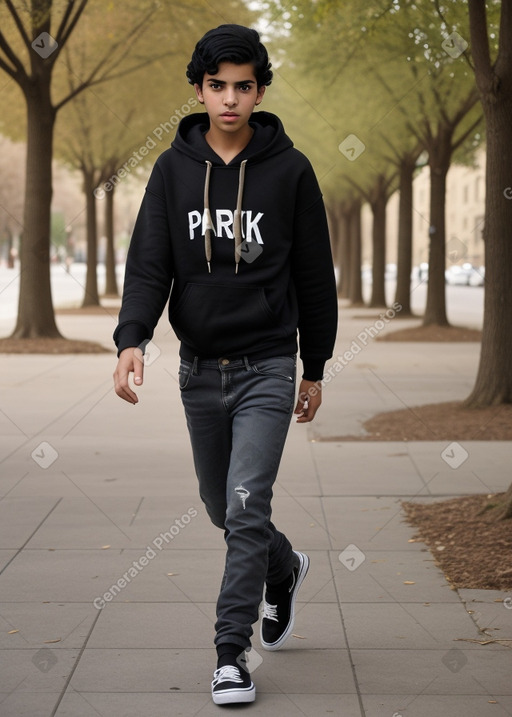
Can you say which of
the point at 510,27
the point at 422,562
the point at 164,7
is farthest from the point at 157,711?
the point at 164,7

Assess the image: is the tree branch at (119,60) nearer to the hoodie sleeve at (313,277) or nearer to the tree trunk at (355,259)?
the tree trunk at (355,259)

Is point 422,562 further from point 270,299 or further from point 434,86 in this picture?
point 434,86

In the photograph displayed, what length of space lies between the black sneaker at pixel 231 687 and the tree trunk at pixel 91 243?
30226 millimetres

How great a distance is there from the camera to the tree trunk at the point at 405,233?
2744 centimetres

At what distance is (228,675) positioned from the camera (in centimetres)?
381

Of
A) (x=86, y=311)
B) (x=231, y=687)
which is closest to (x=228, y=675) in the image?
(x=231, y=687)

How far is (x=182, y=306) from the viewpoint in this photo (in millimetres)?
4059

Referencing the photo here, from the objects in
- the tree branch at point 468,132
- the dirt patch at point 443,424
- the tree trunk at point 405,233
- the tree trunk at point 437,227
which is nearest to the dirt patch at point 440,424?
the dirt patch at point 443,424

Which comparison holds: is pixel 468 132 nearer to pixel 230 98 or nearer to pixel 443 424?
pixel 443 424

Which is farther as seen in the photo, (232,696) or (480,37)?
(480,37)

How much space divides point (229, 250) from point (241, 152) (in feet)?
1.21

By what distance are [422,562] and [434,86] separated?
1741cm

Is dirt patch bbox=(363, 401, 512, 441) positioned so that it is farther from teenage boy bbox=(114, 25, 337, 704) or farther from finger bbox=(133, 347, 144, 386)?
finger bbox=(133, 347, 144, 386)

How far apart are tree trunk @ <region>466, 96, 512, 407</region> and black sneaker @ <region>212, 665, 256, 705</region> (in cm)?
779
